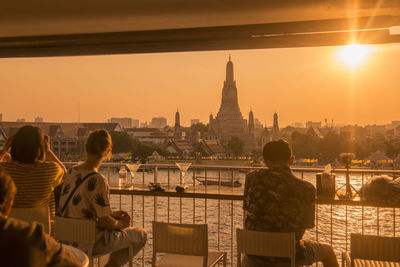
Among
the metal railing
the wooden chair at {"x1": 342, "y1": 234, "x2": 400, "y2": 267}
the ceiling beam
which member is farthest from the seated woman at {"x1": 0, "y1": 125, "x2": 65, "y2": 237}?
the wooden chair at {"x1": 342, "y1": 234, "x2": 400, "y2": 267}

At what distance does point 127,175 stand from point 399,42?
8.32ft

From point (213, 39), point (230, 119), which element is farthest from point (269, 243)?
point (230, 119)

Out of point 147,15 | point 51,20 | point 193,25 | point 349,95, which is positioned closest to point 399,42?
point 349,95

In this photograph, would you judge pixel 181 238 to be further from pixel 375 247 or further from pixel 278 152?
pixel 375 247

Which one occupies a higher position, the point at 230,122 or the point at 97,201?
the point at 230,122

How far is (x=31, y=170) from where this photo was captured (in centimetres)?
255

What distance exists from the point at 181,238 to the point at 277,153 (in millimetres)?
777

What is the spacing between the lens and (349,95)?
180 inches

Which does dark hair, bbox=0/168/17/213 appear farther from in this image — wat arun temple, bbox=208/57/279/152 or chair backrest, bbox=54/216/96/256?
wat arun temple, bbox=208/57/279/152

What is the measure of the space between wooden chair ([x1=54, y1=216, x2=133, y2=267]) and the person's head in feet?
3.70

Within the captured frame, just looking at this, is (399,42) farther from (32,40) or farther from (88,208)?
(32,40)

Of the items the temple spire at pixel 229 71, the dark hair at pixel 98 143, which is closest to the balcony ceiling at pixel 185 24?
the dark hair at pixel 98 143

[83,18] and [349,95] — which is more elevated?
[83,18]

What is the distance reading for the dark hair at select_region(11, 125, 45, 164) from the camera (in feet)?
8.47
